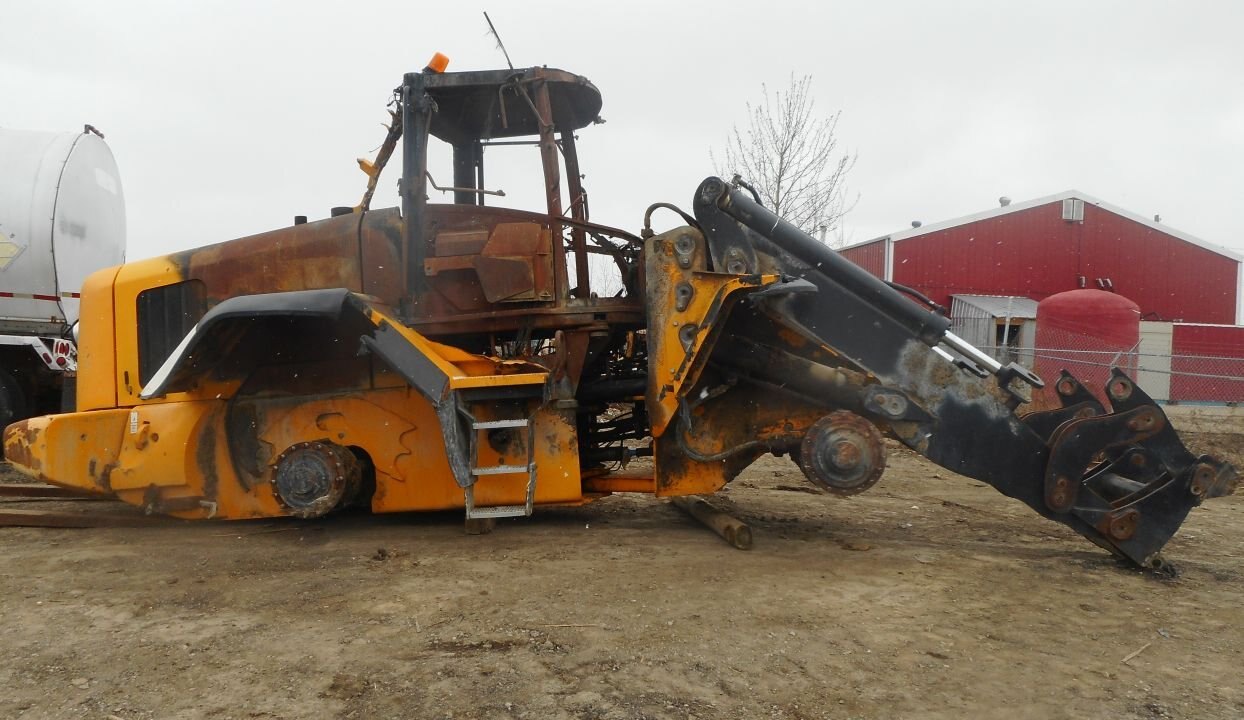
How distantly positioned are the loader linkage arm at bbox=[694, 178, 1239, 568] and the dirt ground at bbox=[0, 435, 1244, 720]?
14.9 inches

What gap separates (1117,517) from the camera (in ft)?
15.1

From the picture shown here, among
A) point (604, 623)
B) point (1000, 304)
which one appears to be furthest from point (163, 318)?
point (1000, 304)

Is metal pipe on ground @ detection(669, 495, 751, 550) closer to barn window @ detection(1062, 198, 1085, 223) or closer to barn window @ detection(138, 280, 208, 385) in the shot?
barn window @ detection(138, 280, 208, 385)

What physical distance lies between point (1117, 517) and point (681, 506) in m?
2.68

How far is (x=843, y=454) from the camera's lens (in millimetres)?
4703

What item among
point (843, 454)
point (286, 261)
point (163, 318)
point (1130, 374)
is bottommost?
point (1130, 374)

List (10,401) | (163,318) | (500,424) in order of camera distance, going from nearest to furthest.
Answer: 1. (500,424)
2. (163,318)
3. (10,401)

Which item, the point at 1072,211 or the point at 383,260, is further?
the point at 1072,211

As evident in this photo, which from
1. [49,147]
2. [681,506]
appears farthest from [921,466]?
[49,147]

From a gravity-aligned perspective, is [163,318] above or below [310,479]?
above

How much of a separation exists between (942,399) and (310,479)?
3.55 meters

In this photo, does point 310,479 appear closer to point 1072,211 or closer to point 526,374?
point 526,374

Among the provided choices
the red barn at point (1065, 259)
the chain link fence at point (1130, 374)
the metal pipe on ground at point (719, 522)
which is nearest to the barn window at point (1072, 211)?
the red barn at point (1065, 259)

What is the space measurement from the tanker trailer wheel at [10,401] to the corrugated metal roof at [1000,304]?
847 inches
